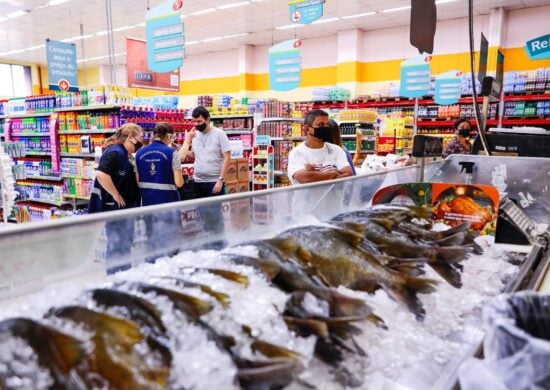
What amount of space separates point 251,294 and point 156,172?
3.41 m

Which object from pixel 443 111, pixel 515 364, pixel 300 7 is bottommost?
pixel 515 364

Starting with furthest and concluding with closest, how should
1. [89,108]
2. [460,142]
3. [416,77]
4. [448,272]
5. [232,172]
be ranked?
[416,77] < [232,172] < [89,108] < [460,142] < [448,272]

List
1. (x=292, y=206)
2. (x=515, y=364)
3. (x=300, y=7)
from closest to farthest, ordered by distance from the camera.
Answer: (x=515, y=364) < (x=292, y=206) < (x=300, y=7)

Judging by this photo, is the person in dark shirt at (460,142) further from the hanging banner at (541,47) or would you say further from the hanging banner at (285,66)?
the hanging banner at (285,66)

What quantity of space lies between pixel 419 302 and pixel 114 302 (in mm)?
685

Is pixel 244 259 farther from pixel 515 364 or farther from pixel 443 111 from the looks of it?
pixel 443 111

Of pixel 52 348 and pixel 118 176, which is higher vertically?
pixel 52 348

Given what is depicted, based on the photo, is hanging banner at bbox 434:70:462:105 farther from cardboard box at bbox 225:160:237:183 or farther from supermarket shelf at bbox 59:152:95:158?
supermarket shelf at bbox 59:152:95:158

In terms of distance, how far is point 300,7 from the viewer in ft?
22.4

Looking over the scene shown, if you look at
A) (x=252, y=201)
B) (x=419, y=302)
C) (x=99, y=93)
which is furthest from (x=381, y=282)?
(x=99, y=93)

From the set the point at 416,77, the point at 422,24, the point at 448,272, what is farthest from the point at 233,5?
the point at 448,272

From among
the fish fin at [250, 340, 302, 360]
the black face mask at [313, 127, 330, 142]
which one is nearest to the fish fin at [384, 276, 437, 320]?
the fish fin at [250, 340, 302, 360]

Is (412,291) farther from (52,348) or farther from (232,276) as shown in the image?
(52,348)

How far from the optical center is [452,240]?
1.34 metres
